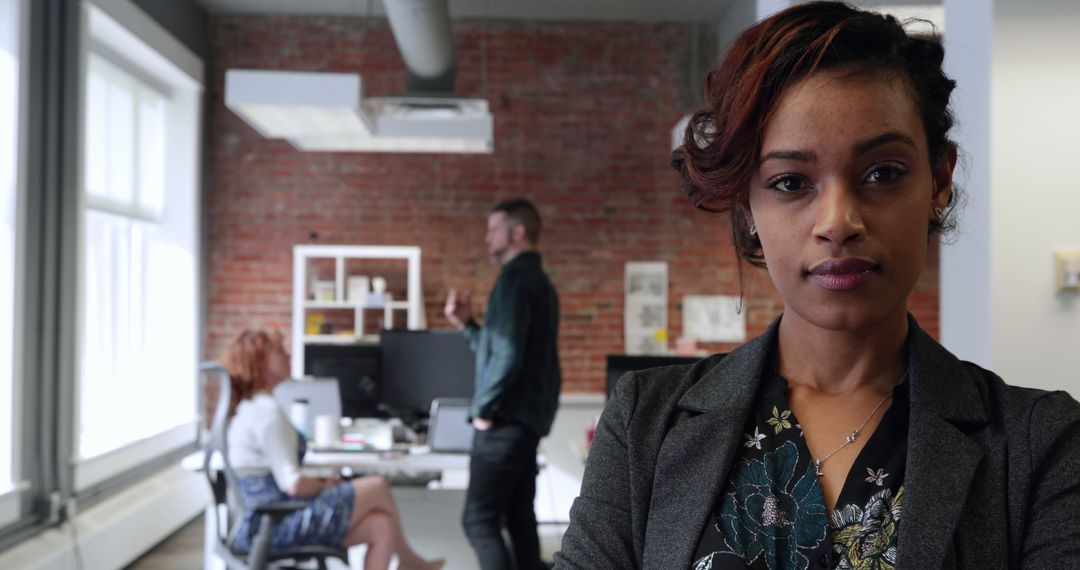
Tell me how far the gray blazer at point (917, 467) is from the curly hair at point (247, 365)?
3.06 m

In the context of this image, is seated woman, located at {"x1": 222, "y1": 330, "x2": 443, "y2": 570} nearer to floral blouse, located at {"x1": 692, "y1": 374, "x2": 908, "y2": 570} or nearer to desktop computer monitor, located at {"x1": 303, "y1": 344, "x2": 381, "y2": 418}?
desktop computer monitor, located at {"x1": 303, "y1": 344, "x2": 381, "y2": 418}

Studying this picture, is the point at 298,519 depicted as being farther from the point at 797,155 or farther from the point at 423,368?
the point at 797,155

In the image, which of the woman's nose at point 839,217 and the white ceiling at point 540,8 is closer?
the woman's nose at point 839,217

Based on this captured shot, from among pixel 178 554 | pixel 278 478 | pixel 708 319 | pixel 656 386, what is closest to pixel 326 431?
pixel 278 478

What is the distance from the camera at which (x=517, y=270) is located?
4.06 metres

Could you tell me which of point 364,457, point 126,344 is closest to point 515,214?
point 364,457

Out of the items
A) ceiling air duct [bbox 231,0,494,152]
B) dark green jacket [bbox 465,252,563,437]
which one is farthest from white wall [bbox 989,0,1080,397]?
ceiling air duct [bbox 231,0,494,152]

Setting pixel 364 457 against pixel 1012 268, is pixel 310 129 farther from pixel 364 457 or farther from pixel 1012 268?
pixel 1012 268

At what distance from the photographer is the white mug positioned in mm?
4297

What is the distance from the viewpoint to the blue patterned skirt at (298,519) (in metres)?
3.58

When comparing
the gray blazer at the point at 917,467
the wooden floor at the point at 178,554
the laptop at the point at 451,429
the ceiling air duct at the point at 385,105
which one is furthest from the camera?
the wooden floor at the point at 178,554

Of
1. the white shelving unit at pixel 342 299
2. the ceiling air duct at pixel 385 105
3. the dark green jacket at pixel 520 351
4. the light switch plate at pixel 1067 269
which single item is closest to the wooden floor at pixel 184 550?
the dark green jacket at pixel 520 351

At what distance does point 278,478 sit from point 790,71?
319 centimetres

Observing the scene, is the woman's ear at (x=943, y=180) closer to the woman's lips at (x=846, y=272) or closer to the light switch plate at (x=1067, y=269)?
the woman's lips at (x=846, y=272)
